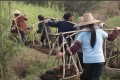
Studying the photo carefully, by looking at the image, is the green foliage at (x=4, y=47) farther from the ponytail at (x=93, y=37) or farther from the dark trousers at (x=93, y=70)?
the ponytail at (x=93, y=37)

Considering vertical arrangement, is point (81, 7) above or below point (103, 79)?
above

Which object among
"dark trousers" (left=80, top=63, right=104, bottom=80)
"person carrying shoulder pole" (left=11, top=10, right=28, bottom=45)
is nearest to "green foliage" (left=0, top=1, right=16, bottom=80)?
"dark trousers" (left=80, top=63, right=104, bottom=80)

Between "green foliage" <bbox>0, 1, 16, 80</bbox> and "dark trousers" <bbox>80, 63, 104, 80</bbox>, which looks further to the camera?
"green foliage" <bbox>0, 1, 16, 80</bbox>

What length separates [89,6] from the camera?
22125mm

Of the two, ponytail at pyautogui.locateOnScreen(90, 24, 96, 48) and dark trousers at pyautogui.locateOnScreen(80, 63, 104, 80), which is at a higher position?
ponytail at pyautogui.locateOnScreen(90, 24, 96, 48)

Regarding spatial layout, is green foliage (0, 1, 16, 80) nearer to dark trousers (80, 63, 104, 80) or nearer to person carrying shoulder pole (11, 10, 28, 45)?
dark trousers (80, 63, 104, 80)

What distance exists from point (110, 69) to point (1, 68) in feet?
7.02

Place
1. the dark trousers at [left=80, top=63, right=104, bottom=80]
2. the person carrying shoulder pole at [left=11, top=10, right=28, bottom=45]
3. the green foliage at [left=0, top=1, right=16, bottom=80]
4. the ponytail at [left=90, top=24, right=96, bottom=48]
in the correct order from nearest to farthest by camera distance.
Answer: the ponytail at [left=90, top=24, right=96, bottom=48] → the dark trousers at [left=80, top=63, right=104, bottom=80] → the green foliage at [left=0, top=1, right=16, bottom=80] → the person carrying shoulder pole at [left=11, top=10, right=28, bottom=45]

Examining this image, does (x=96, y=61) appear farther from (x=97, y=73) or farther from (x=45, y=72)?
(x=45, y=72)

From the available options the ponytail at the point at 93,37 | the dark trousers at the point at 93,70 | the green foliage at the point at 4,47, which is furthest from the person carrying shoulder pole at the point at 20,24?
the ponytail at the point at 93,37

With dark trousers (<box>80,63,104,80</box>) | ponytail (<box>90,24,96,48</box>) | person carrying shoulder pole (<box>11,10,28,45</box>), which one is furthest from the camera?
person carrying shoulder pole (<box>11,10,28,45</box>)

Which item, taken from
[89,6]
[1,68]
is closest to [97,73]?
[1,68]

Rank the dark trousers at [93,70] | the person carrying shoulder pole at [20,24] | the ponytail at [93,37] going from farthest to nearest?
the person carrying shoulder pole at [20,24] → the dark trousers at [93,70] → the ponytail at [93,37]

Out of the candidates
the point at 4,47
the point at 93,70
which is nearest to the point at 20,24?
the point at 4,47
